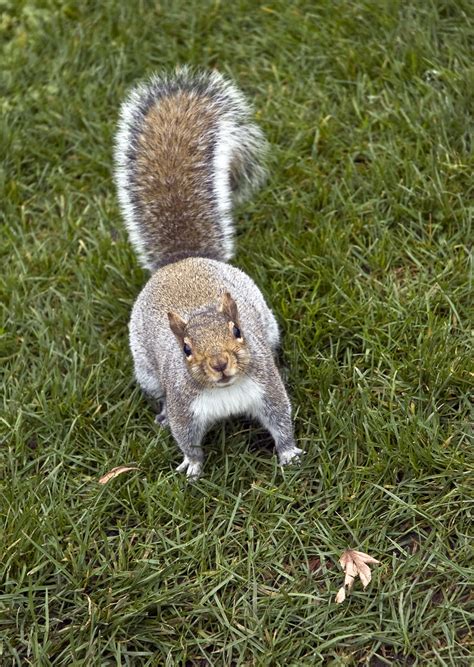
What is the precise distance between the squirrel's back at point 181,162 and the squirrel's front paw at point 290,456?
80cm

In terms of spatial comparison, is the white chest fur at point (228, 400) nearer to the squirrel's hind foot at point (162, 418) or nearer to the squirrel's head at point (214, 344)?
the squirrel's head at point (214, 344)

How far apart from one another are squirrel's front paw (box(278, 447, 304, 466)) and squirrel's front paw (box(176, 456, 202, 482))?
10.2 inches

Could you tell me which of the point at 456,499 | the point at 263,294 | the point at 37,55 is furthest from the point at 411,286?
the point at 37,55

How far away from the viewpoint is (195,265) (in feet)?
10.6

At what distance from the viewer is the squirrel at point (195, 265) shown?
9.29ft

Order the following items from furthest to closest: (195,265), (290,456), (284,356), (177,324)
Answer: (284,356)
(195,265)
(290,456)
(177,324)

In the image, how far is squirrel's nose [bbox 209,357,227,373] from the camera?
2680 millimetres

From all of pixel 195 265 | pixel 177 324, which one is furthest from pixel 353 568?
pixel 195 265

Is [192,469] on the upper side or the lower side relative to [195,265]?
lower

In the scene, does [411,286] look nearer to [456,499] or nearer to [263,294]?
[263,294]

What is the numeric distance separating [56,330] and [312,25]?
1879 mm

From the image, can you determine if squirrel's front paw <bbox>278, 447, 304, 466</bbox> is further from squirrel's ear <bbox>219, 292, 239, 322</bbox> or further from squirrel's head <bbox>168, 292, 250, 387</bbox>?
squirrel's ear <bbox>219, 292, 239, 322</bbox>

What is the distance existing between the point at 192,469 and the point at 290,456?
1.02 ft

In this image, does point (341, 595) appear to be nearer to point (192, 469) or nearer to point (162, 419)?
point (192, 469)
